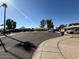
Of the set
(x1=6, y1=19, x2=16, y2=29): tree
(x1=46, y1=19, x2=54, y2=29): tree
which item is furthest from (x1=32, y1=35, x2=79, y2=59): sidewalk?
(x1=46, y1=19, x2=54, y2=29): tree

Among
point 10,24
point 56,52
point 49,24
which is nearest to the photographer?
point 56,52

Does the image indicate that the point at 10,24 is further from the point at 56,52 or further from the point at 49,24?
the point at 56,52

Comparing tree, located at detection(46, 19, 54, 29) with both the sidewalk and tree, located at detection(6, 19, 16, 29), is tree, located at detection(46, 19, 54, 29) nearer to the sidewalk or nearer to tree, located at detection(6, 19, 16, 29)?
tree, located at detection(6, 19, 16, 29)

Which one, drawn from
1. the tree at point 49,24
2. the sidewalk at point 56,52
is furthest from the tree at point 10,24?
the sidewalk at point 56,52

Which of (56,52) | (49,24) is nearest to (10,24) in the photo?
(49,24)

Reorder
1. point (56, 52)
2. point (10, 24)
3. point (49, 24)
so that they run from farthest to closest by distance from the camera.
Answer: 1. point (49, 24)
2. point (10, 24)
3. point (56, 52)

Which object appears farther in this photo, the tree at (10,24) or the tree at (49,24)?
the tree at (49,24)

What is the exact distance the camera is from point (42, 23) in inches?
4943

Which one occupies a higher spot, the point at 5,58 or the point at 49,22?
the point at 49,22

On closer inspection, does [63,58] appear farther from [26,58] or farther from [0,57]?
[0,57]

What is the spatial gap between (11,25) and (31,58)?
84.1 m

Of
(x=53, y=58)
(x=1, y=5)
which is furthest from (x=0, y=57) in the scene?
(x=1, y=5)

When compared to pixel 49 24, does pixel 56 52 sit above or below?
below

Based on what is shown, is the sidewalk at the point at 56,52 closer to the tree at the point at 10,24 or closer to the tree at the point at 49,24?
the tree at the point at 10,24
